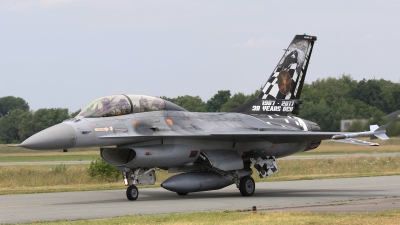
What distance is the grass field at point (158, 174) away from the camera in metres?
20.9

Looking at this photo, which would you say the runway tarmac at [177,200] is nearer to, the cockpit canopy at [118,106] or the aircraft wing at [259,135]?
the aircraft wing at [259,135]

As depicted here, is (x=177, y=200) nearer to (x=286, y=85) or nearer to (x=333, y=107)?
(x=286, y=85)

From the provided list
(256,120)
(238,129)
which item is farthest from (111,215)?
(256,120)

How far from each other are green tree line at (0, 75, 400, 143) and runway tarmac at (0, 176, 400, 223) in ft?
6.87

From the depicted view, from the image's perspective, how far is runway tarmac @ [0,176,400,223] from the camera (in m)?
13.0

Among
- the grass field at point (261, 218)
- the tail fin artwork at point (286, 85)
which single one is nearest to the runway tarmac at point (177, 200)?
the grass field at point (261, 218)

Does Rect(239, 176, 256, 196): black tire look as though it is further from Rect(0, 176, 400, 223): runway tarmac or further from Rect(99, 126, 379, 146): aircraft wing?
Rect(99, 126, 379, 146): aircraft wing

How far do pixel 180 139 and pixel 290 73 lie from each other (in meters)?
5.40

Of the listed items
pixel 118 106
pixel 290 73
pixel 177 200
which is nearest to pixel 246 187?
pixel 177 200

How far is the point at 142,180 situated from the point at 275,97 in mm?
5879

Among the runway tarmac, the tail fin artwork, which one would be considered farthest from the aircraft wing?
the tail fin artwork

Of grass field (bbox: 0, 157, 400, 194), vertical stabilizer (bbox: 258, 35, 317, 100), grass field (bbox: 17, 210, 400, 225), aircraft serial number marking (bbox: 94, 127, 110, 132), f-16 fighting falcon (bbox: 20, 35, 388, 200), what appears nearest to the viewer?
grass field (bbox: 17, 210, 400, 225)

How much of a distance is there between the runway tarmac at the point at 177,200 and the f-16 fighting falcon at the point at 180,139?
62 cm

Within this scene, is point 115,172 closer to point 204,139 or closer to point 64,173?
point 64,173
